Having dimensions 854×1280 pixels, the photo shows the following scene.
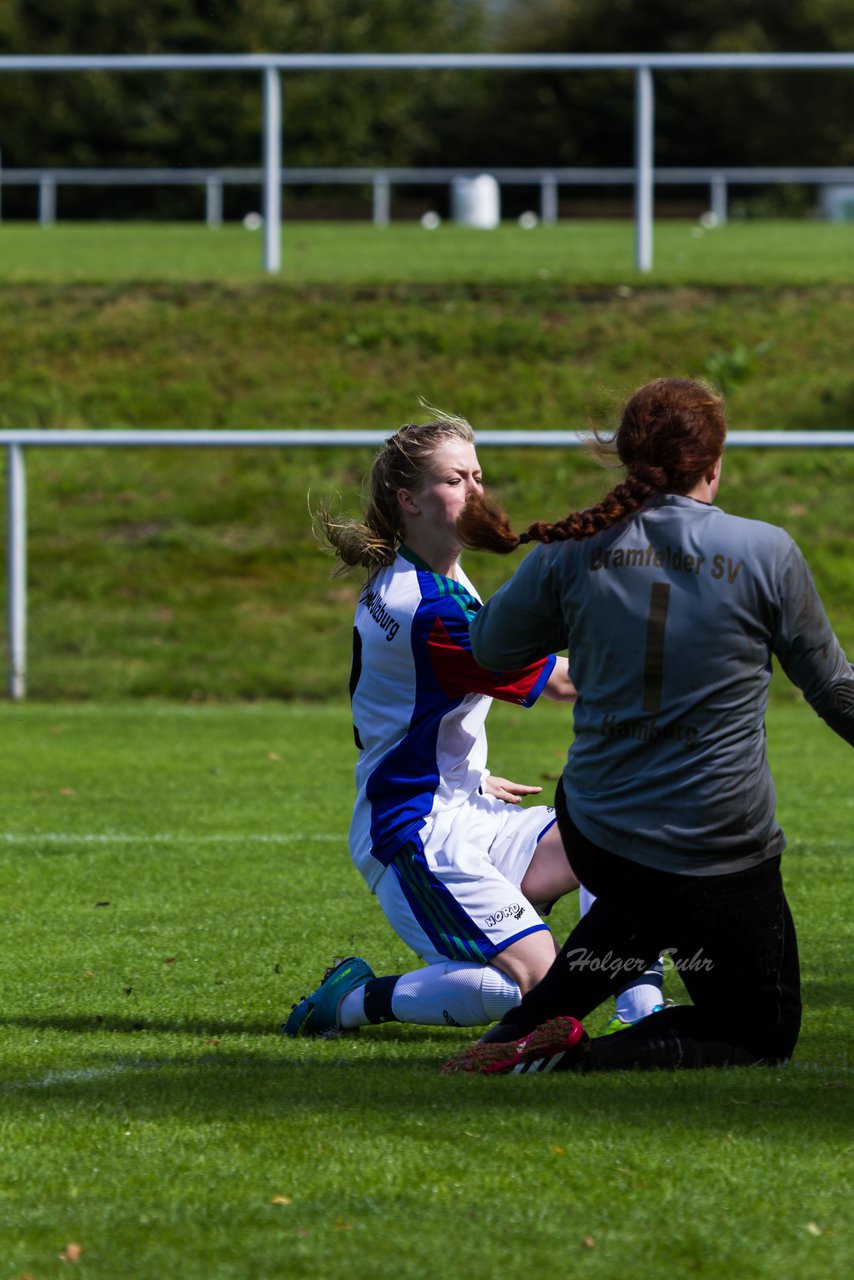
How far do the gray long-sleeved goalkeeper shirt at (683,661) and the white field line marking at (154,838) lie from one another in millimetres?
3419

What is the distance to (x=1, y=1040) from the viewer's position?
427 centimetres

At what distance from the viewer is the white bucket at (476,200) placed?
89.1 ft

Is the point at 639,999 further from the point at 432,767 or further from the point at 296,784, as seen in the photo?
the point at 296,784

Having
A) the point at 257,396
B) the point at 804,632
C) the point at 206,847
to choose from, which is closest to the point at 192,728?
the point at 206,847

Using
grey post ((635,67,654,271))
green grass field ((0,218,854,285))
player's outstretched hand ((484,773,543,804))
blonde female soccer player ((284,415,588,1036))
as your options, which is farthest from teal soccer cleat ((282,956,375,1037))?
green grass field ((0,218,854,285))

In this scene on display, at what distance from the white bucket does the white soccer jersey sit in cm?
2357

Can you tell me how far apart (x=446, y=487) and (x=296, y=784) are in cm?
425

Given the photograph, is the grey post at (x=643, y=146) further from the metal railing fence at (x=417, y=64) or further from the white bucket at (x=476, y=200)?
the white bucket at (x=476, y=200)

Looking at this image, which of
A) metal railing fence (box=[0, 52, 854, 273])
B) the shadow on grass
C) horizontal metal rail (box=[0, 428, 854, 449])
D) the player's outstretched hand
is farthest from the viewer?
metal railing fence (box=[0, 52, 854, 273])

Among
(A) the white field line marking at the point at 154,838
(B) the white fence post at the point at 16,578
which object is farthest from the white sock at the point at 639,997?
(B) the white fence post at the point at 16,578

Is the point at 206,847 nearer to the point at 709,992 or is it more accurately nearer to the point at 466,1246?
the point at 709,992

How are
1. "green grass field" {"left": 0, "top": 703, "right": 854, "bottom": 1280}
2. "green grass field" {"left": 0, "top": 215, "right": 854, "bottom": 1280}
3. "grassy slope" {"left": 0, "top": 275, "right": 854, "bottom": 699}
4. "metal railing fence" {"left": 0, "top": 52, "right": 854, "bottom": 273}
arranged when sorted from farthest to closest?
1. "metal railing fence" {"left": 0, "top": 52, "right": 854, "bottom": 273}
2. "grassy slope" {"left": 0, "top": 275, "right": 854, "bottom": 699}
3. "green grass field" {"left": 0, "top": 215, "right": 854, "bottom": 1280}
4. "green grass field" {"left": 0, "top": 703, "right": 854, "bottom": 1280}

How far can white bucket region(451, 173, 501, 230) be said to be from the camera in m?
27.2

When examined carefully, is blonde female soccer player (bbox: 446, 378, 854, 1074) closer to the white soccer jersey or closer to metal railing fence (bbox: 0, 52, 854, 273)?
the white soccer jersey
